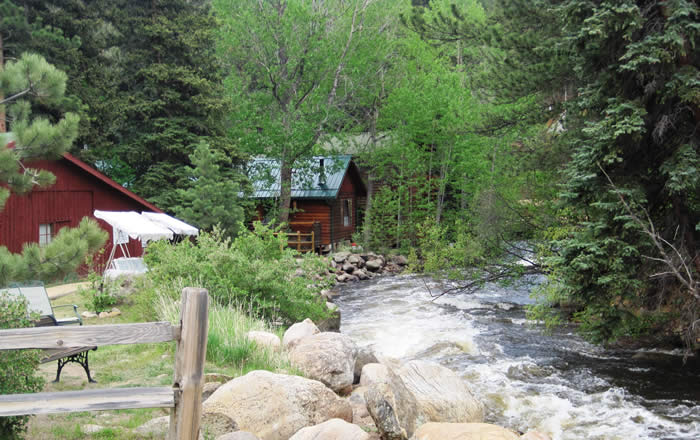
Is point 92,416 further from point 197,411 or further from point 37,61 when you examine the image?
point 37,61

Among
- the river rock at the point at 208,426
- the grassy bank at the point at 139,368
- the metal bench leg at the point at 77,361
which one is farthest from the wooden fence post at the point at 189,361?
the metal bench leg at the point at 77,361

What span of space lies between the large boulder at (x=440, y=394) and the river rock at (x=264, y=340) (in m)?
2.04

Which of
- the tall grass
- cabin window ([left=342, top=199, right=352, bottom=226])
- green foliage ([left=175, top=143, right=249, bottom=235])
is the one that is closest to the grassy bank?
the tall grass

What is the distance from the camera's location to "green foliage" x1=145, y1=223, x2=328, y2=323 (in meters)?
10.2

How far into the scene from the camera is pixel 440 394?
22.1 feet

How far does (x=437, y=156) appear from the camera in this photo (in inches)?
1142

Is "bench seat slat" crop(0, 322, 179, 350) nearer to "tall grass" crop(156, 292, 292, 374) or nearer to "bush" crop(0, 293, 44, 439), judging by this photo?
"bush" crop(0, 293, 44, 439)

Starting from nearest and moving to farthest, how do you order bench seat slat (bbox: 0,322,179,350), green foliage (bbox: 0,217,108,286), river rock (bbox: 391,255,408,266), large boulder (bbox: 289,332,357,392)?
bench seat slat (bbox: 0,322,179,350) → large boulder (bbox: 289,332,357,392) → green foliage (bbox: 0,217,108,286) → river rock (bbox: 391,255,408,266)

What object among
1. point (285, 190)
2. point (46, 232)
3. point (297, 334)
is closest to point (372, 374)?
point (297, 334)

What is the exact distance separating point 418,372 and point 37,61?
6.53m

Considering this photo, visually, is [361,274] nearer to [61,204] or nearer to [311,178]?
[311,178]

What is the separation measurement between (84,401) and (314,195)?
2494 centimetres

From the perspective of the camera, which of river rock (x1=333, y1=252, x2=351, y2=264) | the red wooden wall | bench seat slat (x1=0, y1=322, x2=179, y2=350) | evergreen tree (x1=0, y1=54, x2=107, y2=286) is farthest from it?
river rock (x1=333, y1=252, x2=351, y2=264)

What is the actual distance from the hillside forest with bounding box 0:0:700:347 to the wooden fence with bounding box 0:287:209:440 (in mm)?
5320
